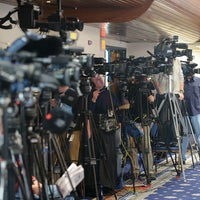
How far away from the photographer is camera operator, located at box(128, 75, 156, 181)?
18.9ft

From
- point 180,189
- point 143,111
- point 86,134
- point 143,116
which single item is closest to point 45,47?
point 86,134

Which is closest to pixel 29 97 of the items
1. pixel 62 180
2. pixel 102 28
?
pixel 62 180

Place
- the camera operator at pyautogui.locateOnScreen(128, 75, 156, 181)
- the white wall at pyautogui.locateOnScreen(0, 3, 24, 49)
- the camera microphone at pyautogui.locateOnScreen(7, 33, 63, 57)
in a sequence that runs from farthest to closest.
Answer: the camera operator at pyautogui.locateOnScreen(128, 75, 156, 181)
the white wall at pyautogui.locateOnScreen(0, 3, 24, 49)
the camera microphone at pyautogui.locateOnScreen(7, 33, 63, 57)

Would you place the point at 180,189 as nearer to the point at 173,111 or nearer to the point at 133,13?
the point at 173,111

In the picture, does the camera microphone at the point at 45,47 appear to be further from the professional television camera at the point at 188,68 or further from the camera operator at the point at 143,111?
the professional television camera at the point at 188,68

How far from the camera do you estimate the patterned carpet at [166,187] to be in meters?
5.16

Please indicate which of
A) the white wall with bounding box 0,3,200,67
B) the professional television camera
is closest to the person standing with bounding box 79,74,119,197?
the white wall with bounding box 0,3,200,67

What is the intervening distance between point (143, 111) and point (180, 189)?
1.15m

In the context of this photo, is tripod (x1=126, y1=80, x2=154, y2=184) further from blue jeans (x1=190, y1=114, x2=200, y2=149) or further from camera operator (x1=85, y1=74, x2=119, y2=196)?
blue jeans (x1=190, y1=114, x2=200, y2=149)

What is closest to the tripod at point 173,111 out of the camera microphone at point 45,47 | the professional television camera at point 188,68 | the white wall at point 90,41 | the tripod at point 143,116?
the tripod at point 143,116

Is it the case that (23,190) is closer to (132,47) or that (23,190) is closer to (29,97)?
(29,97)

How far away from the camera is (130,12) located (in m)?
6.56

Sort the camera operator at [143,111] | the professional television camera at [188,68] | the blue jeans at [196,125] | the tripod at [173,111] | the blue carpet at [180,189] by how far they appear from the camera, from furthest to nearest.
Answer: the blue jeans at [196,125] → the professional television camera at [188,68] → the tripod at [173,111] → the camera operator at [143,111] → the blue carpet at [180,189]

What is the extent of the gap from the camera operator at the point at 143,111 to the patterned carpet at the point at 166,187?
184 millimetres
